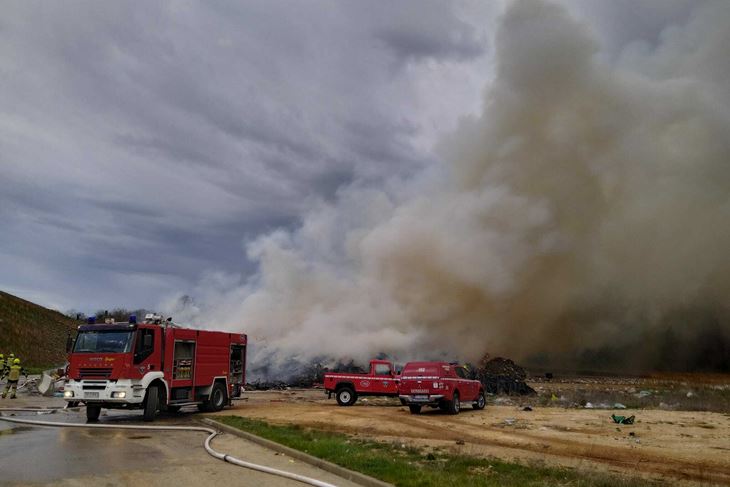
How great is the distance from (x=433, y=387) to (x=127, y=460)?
38.9 feet

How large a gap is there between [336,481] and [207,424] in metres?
8.58

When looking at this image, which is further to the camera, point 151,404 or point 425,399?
point 425,399

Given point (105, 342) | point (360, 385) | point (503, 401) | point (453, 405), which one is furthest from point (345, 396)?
point (105, 342)

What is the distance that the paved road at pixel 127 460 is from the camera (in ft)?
25.4

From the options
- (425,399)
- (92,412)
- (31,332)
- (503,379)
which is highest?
(31,332)

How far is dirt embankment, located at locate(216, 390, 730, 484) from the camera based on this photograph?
10000mm

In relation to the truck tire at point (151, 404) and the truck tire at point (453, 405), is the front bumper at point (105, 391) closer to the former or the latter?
the truck tire at point (151, 404)

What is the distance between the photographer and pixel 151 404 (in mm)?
15898

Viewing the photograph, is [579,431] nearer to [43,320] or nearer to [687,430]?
[687,430]

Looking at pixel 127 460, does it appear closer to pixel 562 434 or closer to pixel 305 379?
pixel 562 434

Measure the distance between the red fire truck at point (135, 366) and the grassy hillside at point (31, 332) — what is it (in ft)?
108

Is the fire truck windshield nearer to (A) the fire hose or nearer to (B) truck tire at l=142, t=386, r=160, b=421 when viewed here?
(B) truck tire at l=142, t=386, r=160, b=421

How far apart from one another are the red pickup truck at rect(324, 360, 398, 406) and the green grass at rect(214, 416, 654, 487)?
11321 mm

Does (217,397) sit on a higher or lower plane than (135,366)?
lower
